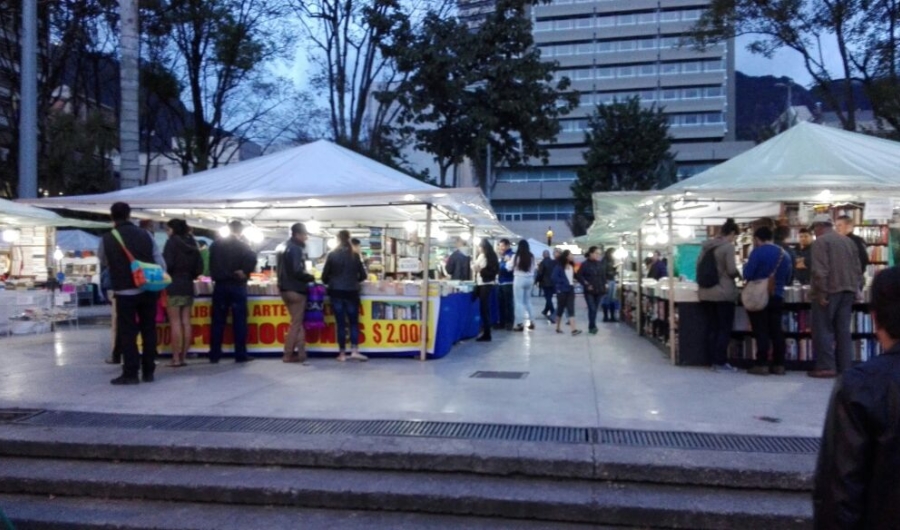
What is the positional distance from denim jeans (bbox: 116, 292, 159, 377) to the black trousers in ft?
22.6

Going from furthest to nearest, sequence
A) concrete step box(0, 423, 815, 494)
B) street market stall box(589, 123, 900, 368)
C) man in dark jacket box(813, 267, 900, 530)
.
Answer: street market stall box(589, 123, 900, 368), concrete step box(0, 423, 815, 494), man in dark jacket box(813, 267, 900, 530)

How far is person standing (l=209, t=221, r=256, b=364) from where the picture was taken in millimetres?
10367

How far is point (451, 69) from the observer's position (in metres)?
22.5

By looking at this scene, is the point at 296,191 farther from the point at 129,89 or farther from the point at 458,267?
the point at 458,267

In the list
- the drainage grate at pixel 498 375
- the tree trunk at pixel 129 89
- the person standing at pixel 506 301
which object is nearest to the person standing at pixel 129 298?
the drainage grate at pixel 498 375

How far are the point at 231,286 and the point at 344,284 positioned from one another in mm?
1415

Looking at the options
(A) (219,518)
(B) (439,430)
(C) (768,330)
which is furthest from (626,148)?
(A) (219,518)

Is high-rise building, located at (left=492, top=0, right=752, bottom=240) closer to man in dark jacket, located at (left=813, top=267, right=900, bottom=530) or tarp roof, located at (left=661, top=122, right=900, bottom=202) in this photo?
tarp roof, located at (left=661, top=122, right=900, bottom=202)

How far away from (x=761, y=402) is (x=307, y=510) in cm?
469

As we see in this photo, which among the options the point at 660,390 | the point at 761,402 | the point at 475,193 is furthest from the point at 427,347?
the point at 761,402

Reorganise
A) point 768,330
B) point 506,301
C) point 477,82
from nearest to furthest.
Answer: point 768,330 → point 506,301 → point 477,82

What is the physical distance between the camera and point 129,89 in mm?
13461

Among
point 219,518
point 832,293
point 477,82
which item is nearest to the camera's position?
point 219,518

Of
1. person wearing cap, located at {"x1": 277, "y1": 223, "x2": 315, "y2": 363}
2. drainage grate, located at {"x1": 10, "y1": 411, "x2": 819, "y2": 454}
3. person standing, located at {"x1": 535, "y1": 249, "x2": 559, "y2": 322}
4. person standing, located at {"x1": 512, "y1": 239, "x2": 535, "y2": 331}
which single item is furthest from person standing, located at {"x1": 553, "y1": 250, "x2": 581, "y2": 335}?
drainage grate, located at {"x1": 10, "y1": 411, "x2": 819, "y2": 454}
